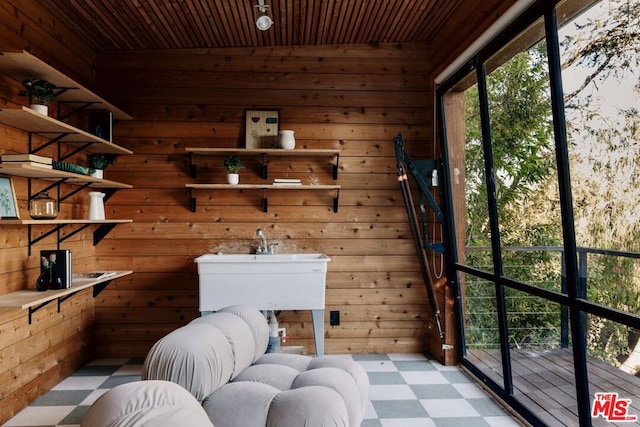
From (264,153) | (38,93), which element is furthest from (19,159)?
(264,153)

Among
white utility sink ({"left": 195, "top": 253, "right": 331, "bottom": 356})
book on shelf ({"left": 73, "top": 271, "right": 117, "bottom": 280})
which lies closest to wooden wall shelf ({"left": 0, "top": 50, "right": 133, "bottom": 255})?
book on shelf ({"left": 73, "top": 271, "right": 117, "bottom": 280})

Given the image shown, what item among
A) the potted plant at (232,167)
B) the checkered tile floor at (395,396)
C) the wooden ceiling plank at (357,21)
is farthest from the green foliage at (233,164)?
the checkered tile floor at (395,396)

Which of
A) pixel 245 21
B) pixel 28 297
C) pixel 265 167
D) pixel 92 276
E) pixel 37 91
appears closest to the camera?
pixel 28 297

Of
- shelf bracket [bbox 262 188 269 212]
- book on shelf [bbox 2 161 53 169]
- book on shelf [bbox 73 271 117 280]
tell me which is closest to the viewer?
book on shelf [bbox 2 161 53 169]

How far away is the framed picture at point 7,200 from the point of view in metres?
2.64

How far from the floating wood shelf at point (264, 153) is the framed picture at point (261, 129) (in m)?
0.11

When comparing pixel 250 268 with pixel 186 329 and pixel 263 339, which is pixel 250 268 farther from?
pixel 186 329

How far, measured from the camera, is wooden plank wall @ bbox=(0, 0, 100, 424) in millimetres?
2693

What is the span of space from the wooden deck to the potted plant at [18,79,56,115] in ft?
10.7

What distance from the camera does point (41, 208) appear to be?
280cm

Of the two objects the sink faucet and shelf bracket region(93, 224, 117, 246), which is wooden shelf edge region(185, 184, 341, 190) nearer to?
the sink faucet

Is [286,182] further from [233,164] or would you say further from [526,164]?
[526,164]

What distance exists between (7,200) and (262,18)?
1.96m

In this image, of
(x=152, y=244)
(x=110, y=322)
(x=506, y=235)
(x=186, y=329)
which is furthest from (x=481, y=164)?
(x=110, y=322)
